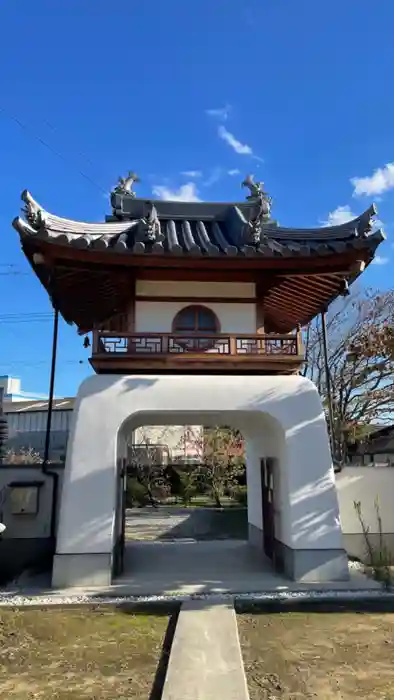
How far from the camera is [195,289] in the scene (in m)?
9.41

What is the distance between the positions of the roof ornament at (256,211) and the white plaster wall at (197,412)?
2.39 m

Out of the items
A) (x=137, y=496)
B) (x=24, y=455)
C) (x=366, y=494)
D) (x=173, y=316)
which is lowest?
(x=137, y=496)

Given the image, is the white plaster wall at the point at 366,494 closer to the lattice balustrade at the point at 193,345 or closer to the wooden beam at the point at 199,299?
the lattice balustrade at the point at 193,345

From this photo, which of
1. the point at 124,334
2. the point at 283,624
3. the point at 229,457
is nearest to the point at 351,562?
the point at 283,624

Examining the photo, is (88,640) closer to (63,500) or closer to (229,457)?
(63,500)

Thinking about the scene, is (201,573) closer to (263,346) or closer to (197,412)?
(197,412)

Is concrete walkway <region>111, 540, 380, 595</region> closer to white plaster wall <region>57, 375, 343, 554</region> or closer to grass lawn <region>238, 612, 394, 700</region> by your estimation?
white plaster wall <region>57, 375, 343, 554</region>

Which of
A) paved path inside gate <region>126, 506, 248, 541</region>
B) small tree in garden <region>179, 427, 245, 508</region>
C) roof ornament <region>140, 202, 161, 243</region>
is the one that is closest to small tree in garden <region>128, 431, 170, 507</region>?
small tree in garden <region>179, 427, 245, 508</region>

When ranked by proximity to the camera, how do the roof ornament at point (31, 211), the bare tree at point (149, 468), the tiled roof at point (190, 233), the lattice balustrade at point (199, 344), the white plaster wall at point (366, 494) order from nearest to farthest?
the roof ornament at point (31, 211) → the tiled roof at point (190, 233) → the lattice balustrade at point (199, 344) → the white plaster wall at point (366, 494) → the bare tree at point (149, 468)

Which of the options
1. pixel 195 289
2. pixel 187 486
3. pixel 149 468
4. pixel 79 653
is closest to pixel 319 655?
pixel 79 653

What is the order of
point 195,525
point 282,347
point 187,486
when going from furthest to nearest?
point 187,486 < point 195,525 < point 282,347

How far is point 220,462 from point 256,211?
13828 millimetres

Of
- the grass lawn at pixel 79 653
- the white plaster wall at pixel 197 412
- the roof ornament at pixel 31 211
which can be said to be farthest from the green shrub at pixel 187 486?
the roof ornament at pixel 31 211

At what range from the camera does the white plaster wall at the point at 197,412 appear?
7941 millimetres
